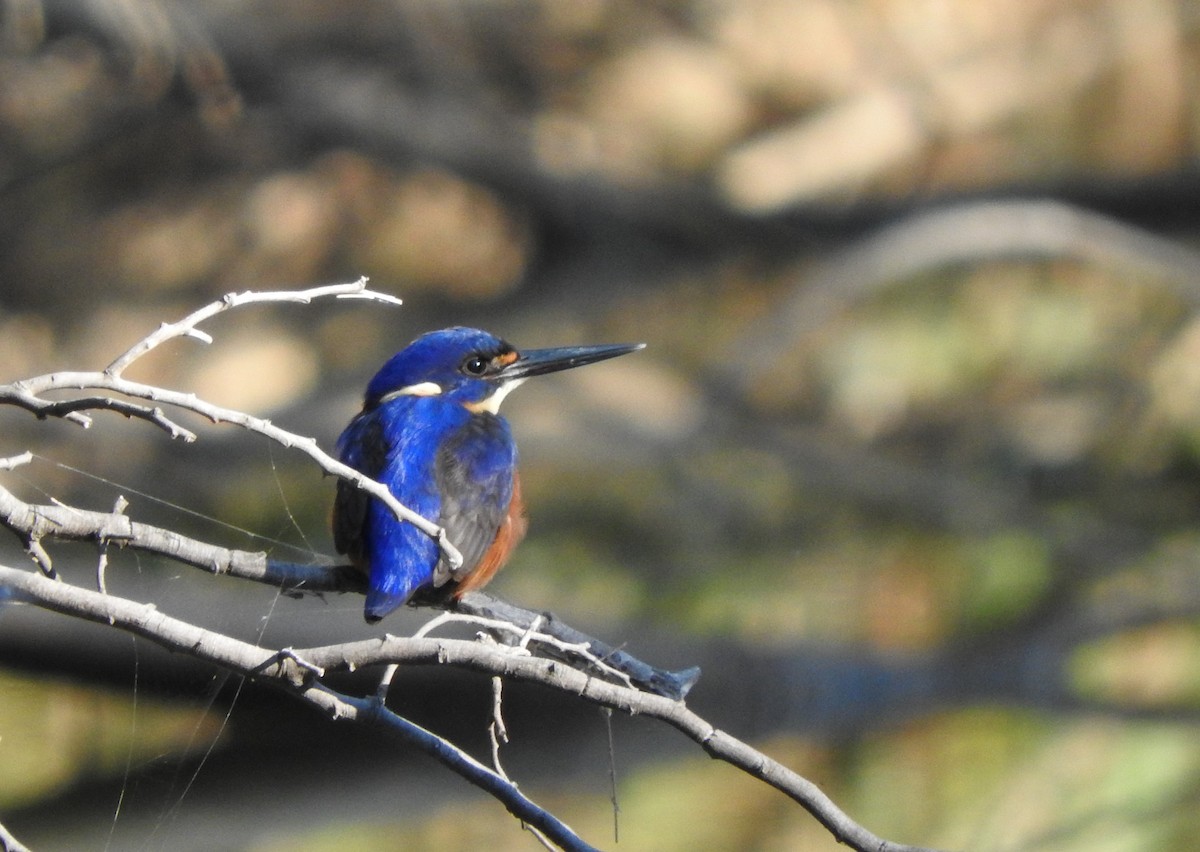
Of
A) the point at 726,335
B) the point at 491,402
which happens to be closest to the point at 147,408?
the point at 491,402

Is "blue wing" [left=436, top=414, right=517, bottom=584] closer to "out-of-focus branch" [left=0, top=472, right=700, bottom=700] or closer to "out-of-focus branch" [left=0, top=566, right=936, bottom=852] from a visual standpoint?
"out-of-focus branch" [left=0, top=472, right=700, bottom=700]

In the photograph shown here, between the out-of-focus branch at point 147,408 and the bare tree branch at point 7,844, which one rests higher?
the out-of-focus branch at point 147,408

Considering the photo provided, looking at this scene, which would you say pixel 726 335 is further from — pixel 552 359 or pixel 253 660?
pixel 253 660

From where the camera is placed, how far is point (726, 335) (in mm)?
6621

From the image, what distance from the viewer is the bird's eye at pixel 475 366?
2.29 m

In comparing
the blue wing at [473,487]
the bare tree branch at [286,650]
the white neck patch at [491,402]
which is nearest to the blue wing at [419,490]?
the blue wing at [473,487]

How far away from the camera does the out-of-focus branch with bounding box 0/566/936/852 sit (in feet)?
3.73

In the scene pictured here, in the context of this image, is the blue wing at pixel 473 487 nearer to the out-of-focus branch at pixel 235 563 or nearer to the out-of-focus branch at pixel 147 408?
the out-of-focus branch at pixel 235 563

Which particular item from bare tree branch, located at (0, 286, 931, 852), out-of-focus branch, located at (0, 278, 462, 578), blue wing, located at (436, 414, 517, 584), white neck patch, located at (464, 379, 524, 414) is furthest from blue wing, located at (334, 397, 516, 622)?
out-of-focus branch, located at (0, 278, 462, 578)

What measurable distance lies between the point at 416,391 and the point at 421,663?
105cm

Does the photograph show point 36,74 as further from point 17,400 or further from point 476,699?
point 17,400

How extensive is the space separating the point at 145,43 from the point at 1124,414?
4231mm

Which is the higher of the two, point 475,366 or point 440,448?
point 475,366

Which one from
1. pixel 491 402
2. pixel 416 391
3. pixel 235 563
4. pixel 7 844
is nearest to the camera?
pixel 7 844
